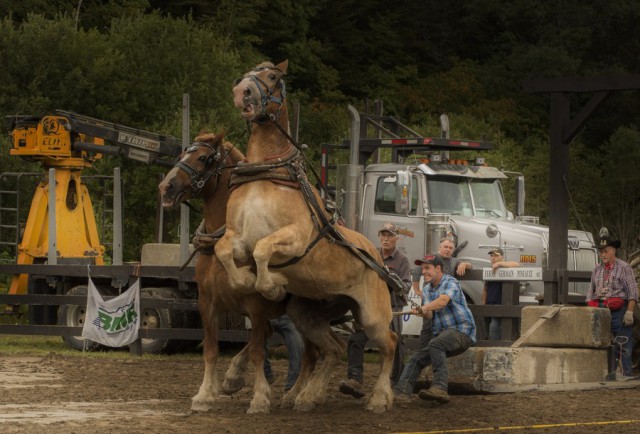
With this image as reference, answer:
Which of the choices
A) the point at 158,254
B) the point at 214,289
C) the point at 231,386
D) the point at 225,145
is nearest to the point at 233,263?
the point at 214,289

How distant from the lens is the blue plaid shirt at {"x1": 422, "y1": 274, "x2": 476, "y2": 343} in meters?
Answer: 13.0

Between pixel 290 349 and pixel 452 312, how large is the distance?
1849 mm

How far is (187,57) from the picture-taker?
132ft

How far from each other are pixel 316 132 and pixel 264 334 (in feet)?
109

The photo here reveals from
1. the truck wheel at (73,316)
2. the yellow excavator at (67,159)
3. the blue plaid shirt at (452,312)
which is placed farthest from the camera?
the yellow excavator at (67,159)

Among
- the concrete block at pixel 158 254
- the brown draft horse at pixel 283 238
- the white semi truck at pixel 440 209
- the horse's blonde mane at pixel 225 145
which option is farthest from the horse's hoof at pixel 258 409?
the concrete block at pixel 158 254

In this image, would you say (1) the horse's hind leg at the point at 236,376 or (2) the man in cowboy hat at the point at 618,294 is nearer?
(1) the horse's hind leg at the point at 236,376

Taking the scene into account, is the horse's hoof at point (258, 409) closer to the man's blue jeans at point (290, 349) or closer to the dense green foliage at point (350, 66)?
the man's blue jeans at point (290, 349)

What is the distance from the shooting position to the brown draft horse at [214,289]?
38.9 feet

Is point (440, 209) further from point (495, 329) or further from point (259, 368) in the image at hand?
point (259, 368)

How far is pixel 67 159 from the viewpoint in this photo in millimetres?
21125

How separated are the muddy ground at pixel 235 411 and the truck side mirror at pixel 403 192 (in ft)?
11.2

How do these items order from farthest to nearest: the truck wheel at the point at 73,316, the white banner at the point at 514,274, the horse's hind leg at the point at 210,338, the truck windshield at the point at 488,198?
the truck wheel at the point at 73,316, the truck windshield at the point at 488,198, the white banner at the point at 514,274, the horse's hind leg at the point at 210,338

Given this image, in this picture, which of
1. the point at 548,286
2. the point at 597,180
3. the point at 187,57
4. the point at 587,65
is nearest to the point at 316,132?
the point at 187,57
